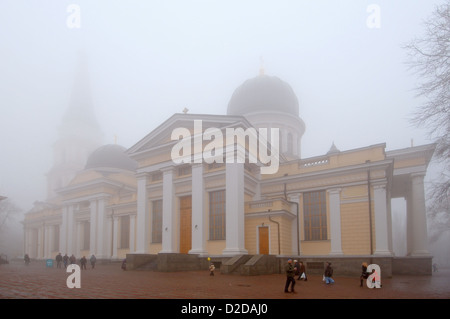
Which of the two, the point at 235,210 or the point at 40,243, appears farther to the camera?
the point at 40,243

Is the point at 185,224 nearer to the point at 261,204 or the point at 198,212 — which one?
the point at 198,212

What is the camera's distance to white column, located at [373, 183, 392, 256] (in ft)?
83.5

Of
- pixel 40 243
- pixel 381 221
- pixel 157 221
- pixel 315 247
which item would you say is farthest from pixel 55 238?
pixel 381 221

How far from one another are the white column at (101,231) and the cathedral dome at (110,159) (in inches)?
343

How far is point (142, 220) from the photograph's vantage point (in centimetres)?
3353

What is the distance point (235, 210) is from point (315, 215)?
603cm

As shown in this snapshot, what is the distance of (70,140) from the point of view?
7125 centimetres

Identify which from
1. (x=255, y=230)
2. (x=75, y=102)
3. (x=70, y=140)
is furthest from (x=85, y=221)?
(x=75, y=102)

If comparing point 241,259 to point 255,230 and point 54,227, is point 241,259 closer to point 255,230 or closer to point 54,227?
point 255,230

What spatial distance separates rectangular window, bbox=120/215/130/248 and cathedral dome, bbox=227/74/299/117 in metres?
16.9

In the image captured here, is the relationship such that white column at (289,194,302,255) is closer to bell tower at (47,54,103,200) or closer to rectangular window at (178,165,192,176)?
rectangular window at (178,165,192,176)

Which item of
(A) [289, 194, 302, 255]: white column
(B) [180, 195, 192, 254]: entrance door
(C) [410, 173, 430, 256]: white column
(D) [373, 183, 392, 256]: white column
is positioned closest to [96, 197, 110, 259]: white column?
(B) [180, 195, 192, 254]: entrance door

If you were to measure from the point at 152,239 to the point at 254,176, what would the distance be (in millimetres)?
10049

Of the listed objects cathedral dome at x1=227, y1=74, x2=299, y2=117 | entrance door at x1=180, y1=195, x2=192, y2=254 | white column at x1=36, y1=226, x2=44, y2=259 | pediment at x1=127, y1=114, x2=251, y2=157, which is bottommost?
white column at x1=36, y1=226, x2=44, y2=259
